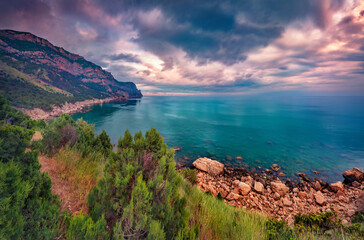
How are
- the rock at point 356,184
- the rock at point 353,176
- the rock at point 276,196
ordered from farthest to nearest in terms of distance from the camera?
the rock at point 353,176 < the rock at point 356,184 < the rock at point 276,196

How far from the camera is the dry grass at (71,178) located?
3.40 meters

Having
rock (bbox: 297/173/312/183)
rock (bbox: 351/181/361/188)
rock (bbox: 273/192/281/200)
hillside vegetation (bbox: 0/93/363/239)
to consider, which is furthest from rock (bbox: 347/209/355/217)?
hillside vegetation (bbox: 0/93/363/239)

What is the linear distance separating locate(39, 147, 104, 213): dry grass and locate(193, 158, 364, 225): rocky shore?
1031 cm

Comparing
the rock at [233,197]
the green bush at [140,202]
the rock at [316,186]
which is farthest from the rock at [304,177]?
the green bush at [140,202]

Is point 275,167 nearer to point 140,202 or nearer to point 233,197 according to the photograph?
point 233,197

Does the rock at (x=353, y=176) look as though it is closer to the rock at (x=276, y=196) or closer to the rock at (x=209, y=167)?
the rock at (x=276, y=196)

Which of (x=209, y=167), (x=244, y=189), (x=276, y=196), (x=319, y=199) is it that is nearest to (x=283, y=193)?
(x=276, y=196)

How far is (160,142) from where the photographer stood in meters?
3.92

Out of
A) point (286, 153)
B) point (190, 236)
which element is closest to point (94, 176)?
point (190, 236)

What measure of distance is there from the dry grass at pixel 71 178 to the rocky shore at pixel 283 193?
10.3m

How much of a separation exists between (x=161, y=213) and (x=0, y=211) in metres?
1.98

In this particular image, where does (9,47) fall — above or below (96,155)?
above

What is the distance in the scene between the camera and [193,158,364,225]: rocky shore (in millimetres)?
11367

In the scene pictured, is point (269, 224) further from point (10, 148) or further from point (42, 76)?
point (42, 76)
